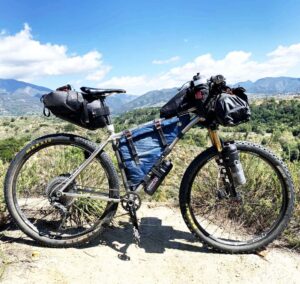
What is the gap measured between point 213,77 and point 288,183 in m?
1.35

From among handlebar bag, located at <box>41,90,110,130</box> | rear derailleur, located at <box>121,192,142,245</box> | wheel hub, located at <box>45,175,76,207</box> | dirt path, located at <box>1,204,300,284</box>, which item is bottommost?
dirt path, located at <box>1,204,300,284</box>

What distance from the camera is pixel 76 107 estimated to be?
402cm

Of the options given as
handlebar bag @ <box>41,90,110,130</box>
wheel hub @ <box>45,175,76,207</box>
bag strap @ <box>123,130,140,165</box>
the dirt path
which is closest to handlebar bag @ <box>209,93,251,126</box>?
bag strap @ <box>123,130,140,165</box>

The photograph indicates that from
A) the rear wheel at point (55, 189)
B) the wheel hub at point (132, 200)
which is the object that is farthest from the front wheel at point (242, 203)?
the rear wheel at point (55, 189)

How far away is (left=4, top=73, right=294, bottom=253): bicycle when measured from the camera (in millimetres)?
4051

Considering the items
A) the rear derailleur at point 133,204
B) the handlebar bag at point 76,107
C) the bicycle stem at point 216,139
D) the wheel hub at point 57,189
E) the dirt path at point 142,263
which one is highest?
the handlebar bag at point 76,107

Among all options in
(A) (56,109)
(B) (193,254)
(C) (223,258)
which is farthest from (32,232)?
(C) (223,258)

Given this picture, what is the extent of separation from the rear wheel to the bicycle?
0.04 ft

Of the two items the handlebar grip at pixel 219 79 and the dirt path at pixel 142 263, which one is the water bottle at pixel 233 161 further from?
the dirt path at pixel 142 263

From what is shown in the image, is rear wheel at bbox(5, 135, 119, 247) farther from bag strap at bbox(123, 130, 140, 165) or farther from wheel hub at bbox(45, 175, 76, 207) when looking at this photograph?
bag strap at bbox(123, 130, 140, 165)

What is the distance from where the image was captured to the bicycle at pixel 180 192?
159 inches

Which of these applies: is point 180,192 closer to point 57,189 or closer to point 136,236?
point 136,236

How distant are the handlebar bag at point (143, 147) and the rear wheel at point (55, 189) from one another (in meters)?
0.19

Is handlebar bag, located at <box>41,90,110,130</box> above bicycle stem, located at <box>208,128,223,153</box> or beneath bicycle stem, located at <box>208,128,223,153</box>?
above
